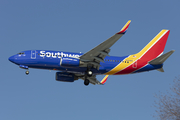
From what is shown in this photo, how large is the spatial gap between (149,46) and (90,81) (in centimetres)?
1174

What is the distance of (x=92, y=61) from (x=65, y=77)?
22.7ft

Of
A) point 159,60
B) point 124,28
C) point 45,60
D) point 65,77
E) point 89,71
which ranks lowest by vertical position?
point 65,77

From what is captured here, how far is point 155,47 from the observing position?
50406 millimetres

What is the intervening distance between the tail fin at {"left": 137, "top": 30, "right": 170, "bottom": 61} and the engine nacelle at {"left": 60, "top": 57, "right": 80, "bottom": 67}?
11066 millimetres

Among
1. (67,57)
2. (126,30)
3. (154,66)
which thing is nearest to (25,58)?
(67,57)

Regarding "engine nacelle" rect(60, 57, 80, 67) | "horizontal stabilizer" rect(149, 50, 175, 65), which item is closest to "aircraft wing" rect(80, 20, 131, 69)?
"engine nacelle" rect(60, 57, 80, 67)

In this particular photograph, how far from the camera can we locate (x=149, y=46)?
165ft

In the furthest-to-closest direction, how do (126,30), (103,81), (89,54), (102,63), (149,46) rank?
(103,81)
(149,46)
(102,63)
(89,54)
(126,30)

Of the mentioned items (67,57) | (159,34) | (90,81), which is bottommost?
(90,81)

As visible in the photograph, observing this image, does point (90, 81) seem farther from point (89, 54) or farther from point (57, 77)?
point (89, 54)

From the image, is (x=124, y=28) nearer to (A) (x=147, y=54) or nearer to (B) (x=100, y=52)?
(B) (x=100, y=52)

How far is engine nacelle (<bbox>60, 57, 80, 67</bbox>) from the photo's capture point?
43.4m

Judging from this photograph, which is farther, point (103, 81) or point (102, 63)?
point (103, 81)

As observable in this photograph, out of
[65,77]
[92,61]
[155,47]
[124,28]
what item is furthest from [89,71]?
[155,47]
